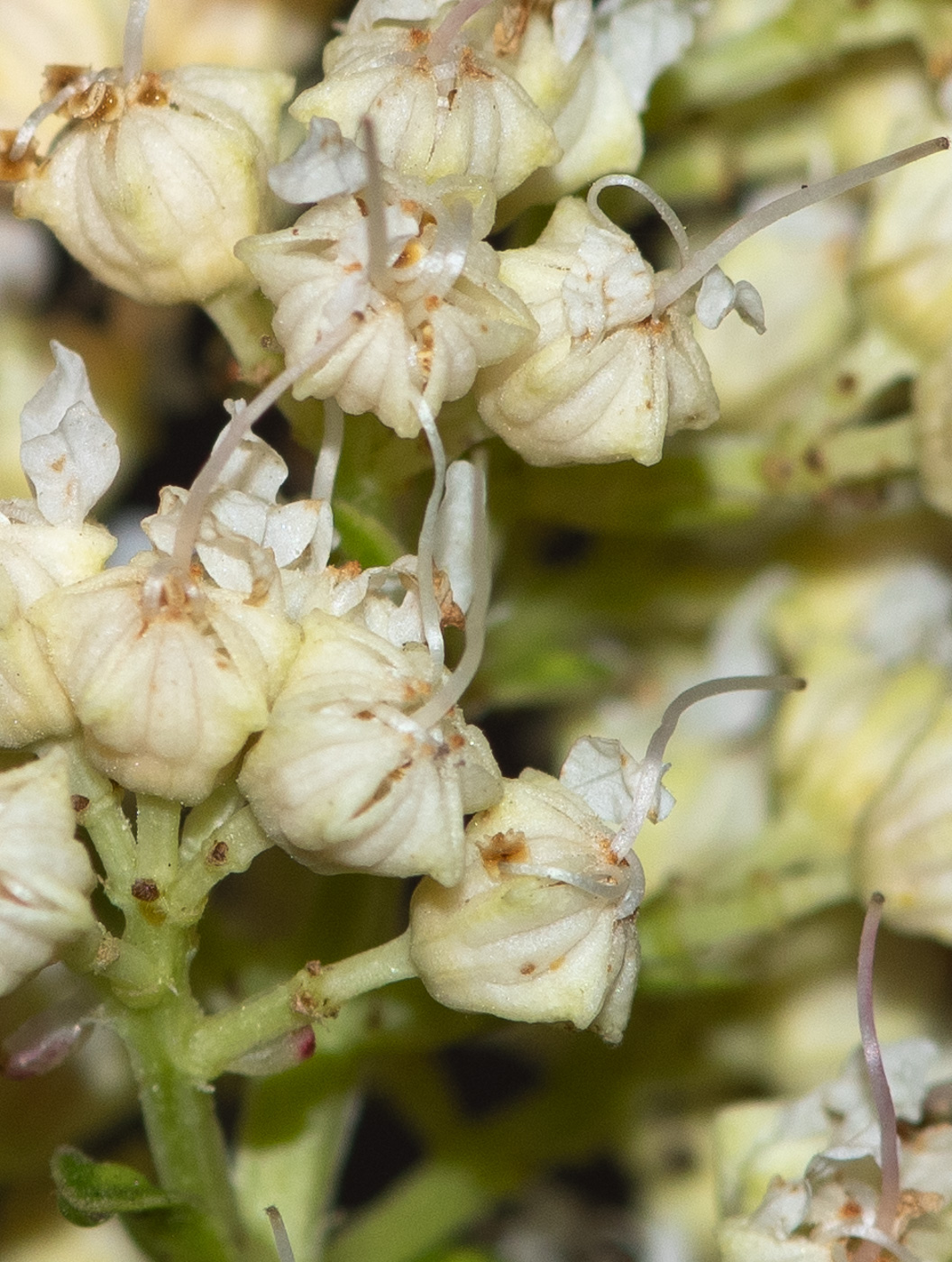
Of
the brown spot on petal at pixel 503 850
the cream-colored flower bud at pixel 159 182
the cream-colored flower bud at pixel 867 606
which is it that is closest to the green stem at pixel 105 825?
the brown spot on petal at pixel 503 850

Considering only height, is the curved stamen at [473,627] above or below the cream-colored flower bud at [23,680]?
below

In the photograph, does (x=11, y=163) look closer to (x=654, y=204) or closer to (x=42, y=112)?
(x=42, y=112)

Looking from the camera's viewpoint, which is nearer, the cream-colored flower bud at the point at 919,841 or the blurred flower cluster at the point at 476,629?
the blurred flower cluster at the point at 476,629

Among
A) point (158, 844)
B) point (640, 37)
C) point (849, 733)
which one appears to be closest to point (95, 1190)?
point (158, 844)

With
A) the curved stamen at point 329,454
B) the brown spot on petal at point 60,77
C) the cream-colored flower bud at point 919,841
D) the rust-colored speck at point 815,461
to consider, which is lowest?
the cream-colored flower bud at point 919,841

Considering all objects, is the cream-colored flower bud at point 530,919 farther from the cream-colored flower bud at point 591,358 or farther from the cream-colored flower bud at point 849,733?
the cream-colored flower bud at point 849,733

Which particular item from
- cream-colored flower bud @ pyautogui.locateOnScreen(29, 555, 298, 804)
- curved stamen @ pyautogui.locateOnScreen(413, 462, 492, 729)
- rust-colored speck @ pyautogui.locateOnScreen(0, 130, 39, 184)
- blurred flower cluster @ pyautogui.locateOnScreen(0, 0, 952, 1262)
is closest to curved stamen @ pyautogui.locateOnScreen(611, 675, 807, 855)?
blurred flower cluster @ pyautogui.locateOnScreen(0, 0, 952, 1262)
